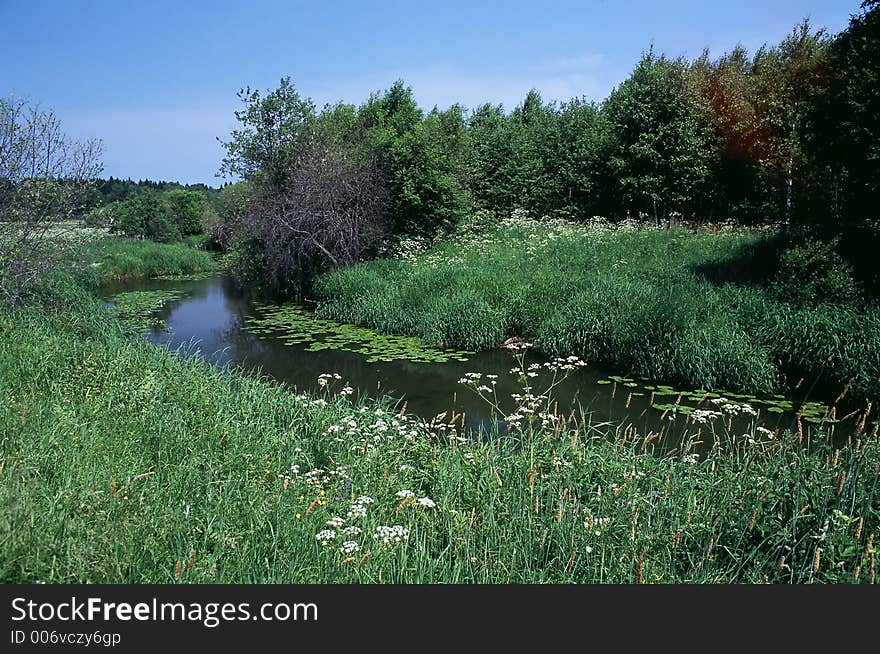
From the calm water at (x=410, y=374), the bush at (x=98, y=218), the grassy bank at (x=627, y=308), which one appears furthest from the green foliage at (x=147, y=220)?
the bush at (x=98, y=218)

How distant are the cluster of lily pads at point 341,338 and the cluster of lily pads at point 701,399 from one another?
3.69 m

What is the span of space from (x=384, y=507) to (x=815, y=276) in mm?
9350

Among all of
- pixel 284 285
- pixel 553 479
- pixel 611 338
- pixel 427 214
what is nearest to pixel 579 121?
pixel 427 214

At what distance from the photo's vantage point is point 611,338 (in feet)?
36.4

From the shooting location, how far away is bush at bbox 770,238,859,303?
10125 millimetres

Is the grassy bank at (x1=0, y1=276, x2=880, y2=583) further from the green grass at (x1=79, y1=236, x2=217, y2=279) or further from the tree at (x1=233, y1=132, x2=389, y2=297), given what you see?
the green grass at (x1=79, y1=236, x2=217, y2=279)

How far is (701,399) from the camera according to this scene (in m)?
8.27

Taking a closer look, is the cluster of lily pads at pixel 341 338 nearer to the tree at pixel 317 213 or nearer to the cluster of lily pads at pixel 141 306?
the tree at pixel 317 213

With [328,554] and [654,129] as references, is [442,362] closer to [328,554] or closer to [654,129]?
[328,554]

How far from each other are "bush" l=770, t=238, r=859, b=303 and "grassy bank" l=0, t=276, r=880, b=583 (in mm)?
6477

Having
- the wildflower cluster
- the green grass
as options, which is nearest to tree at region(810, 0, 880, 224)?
the wildflower cluster

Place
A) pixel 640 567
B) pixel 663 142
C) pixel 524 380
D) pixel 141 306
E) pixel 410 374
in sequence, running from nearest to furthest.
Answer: pixel 640 567 → pixel 524 380 → pixel 410 374 → pixel 141 306 → pixel 663 142

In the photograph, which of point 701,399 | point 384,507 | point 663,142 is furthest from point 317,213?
point 384,507

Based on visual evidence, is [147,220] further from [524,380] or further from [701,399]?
[701,399]
